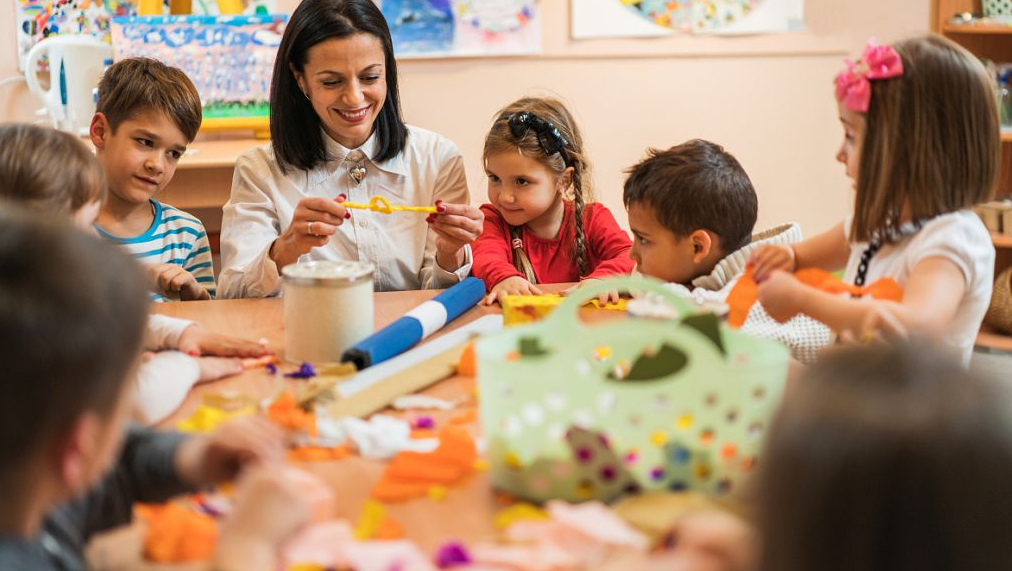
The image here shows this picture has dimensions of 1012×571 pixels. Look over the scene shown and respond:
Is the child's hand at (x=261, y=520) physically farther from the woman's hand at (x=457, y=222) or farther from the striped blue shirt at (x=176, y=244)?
the striped blue shirt at (x=176, y=244)

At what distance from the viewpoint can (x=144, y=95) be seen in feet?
6.00

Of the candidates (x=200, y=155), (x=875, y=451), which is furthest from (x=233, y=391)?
(x=200, y=155)

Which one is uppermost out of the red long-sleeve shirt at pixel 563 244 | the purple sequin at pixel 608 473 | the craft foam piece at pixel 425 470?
the purple sequin at pixel 608 473

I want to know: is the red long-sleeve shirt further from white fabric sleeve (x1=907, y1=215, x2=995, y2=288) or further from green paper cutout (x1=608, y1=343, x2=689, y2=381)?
green paper cutout (x1=608, y1=343, x2=689, y2=381)

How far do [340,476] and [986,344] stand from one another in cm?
280

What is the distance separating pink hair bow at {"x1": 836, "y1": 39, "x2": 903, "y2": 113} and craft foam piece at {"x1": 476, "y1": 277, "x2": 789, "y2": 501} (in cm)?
52

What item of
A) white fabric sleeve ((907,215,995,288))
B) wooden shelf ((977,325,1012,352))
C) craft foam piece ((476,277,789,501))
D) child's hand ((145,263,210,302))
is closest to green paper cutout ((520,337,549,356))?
craft foam piece ((476,277,789,501))

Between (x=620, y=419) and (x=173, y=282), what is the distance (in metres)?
1.08

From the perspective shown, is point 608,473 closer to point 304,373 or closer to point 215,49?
point 304,373

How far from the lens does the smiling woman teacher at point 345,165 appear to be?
1.82m

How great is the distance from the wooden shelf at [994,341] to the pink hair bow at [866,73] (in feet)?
7.31

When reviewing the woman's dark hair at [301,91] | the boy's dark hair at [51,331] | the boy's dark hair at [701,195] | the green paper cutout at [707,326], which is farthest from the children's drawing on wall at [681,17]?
the boy's dark hair at [51,331]

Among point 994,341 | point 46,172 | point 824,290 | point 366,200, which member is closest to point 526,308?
point 824,290

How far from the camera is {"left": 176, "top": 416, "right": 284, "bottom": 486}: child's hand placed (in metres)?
0.79
